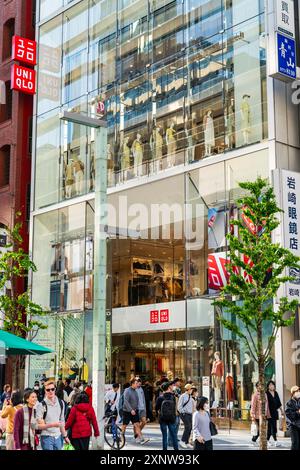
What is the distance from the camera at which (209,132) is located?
27656 mm

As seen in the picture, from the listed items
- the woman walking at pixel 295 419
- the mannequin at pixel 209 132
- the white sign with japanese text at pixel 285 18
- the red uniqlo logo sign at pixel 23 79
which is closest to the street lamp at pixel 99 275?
the woman walking at pixel 295 419

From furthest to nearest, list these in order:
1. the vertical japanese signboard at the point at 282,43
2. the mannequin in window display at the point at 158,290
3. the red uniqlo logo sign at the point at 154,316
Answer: the mannequin in window display at the point at 158,290, the red uniqlo logo sign at the point at 154,316, the vertical japanese signboard at the point at 282,43

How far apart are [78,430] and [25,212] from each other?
27750 mm

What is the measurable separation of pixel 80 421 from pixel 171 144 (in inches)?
723

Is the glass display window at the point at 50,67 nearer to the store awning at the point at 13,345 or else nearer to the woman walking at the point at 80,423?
the store awning at the point at 13,345

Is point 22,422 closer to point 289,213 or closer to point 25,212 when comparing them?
point 289,213

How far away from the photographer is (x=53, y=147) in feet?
119

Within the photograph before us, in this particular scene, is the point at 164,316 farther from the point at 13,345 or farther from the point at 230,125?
the point at 13,345

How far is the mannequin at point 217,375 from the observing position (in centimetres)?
2545

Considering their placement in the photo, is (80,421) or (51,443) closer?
(51,443)

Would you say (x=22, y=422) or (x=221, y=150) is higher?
(x=221, y=150)

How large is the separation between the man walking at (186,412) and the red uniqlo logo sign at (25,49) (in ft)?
77.6

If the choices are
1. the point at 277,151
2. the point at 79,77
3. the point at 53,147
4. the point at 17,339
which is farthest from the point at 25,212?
the point at 17,339

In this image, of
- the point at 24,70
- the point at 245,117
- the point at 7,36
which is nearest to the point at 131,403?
the point at 245,117
